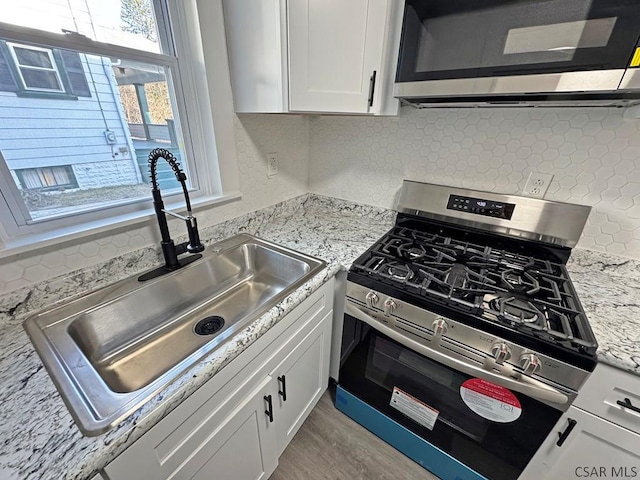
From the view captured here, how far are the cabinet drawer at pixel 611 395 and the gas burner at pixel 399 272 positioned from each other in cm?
55

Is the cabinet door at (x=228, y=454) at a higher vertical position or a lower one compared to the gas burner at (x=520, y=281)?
lower

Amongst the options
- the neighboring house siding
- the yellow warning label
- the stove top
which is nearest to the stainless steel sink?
the stove top

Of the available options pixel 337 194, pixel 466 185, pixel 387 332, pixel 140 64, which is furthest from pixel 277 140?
pixel 387 332

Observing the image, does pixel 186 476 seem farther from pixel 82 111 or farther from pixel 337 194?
pixel 337 194

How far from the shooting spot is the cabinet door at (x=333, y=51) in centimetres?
92

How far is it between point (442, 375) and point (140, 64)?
1575mm

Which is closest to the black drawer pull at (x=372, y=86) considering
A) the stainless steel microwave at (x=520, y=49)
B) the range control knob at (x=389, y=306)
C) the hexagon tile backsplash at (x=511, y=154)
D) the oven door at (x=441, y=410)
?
the stainless steel microwave at (x=520, y=49)

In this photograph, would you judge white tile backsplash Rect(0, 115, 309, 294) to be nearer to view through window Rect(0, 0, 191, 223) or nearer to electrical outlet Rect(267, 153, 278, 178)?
electrical outlet Rect(267, 153, 278, 178)

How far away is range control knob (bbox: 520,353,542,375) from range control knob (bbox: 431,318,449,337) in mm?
211

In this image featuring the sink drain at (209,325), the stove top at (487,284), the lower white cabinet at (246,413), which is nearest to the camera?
the lower white cabinet at (246,413)

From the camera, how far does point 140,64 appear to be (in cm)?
99

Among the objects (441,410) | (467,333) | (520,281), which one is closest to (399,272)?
(467,333)

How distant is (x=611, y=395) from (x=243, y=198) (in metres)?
1.49
